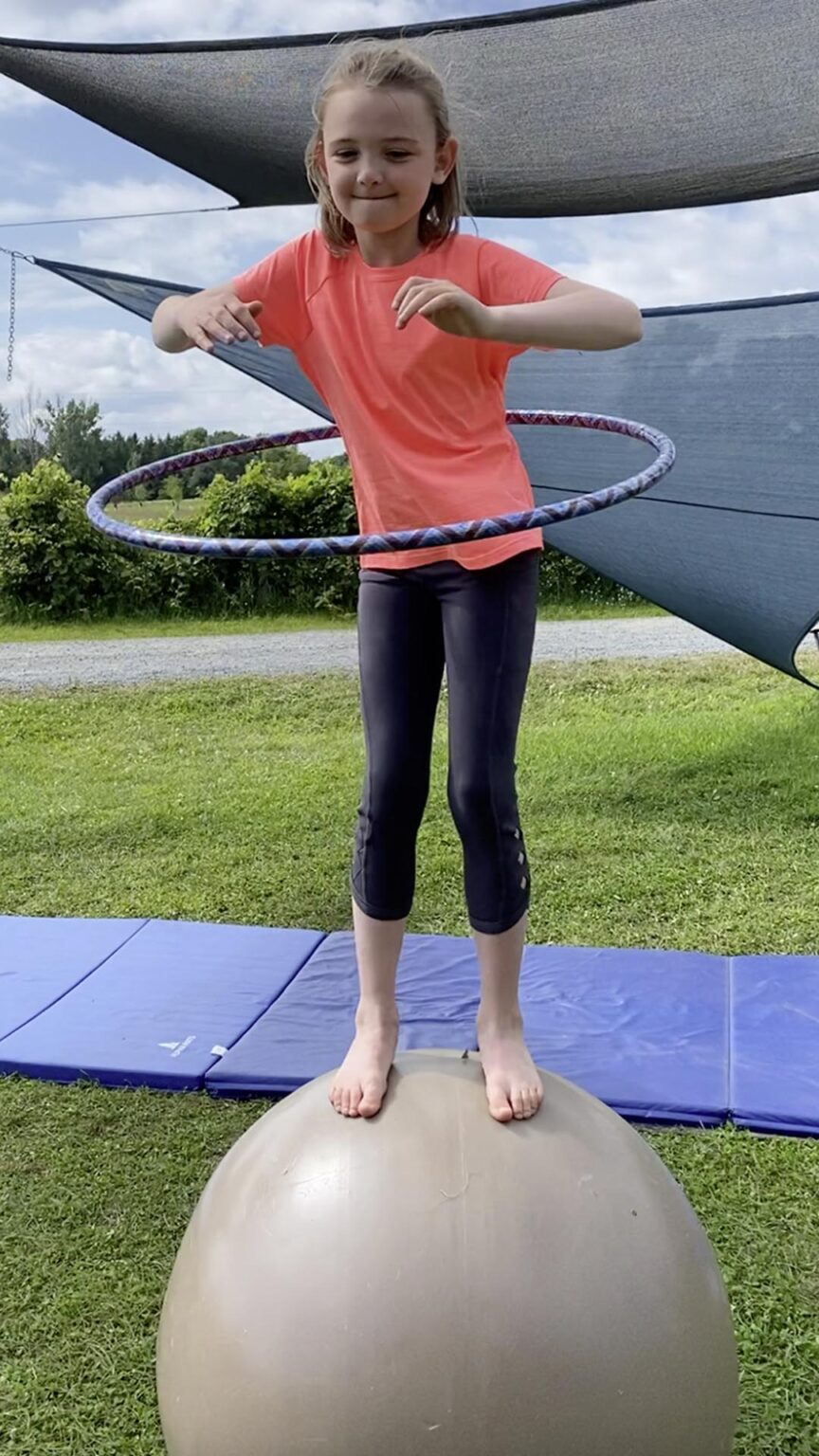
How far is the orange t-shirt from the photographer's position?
2191 mm

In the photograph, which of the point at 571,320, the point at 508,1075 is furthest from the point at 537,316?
the point at 508,1075

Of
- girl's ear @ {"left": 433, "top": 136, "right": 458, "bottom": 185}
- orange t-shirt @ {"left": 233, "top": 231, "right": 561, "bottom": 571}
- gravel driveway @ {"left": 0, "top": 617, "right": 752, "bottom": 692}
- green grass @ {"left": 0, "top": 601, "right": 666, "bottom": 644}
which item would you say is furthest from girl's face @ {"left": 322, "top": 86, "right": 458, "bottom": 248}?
green grass @ {"left": 0, "top": 601, "right": 666, "bottom": 644}

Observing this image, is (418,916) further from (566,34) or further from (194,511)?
(194,511)

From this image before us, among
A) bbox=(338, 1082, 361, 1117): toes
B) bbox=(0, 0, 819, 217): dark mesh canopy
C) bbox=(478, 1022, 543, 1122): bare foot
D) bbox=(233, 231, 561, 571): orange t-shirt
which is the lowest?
bbox=(338, 1082, 361, 1117): toes

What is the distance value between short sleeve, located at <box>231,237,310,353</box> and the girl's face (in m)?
0.19

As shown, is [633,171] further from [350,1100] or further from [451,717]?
[350,1100]

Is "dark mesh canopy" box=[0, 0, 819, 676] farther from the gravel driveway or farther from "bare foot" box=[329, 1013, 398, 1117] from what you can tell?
the gravel driveway

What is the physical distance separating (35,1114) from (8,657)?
8.38 metres

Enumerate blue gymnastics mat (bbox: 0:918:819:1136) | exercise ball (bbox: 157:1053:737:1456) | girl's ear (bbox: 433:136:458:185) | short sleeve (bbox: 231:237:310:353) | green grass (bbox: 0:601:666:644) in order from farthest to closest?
green grass (bbox: 0:601:666:644) → blue gymnastics mat (bbox: 0:918:819:1136) → short sleeve (bbox: 231:237:310:353) → girl's ear (bbox: 433:136:458:185) → exercise ball (bbox: 157:1053:737:1456)

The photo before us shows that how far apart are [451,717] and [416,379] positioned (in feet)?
1.85

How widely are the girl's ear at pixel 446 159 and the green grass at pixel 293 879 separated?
216cm

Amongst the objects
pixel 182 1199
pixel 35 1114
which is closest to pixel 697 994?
pixel 182 1199

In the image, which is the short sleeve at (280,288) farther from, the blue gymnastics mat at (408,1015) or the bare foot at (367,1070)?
the blue gymnastics mat at (408,1015)

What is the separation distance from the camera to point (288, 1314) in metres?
1.78
